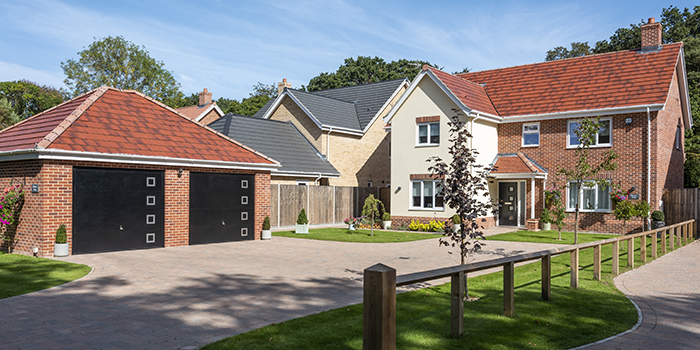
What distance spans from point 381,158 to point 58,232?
22.4 metres

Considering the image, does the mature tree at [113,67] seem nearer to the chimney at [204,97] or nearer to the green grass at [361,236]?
the chimney at [204,97]

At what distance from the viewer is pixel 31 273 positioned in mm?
11211

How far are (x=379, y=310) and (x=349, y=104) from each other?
101ft

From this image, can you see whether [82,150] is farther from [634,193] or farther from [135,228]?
[634,193]

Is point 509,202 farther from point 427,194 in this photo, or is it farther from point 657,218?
point 657,218

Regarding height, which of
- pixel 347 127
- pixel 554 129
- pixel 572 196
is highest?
pixel 347 127

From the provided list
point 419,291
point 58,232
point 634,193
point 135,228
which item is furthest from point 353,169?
point 419,291

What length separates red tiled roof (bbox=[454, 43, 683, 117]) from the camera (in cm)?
2294

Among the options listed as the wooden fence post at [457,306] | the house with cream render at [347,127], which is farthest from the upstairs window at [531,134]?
the wooden fence post at [457,306]

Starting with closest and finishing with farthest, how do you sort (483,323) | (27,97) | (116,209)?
(483,323) < (116,209) < (27,97)

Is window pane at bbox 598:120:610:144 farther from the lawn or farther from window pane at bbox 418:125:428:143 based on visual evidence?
the lawn

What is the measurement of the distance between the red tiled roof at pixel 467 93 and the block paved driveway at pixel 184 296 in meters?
10.4

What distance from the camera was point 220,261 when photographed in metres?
13.7

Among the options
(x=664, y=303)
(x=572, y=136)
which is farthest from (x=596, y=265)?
(x=572, y=136)
